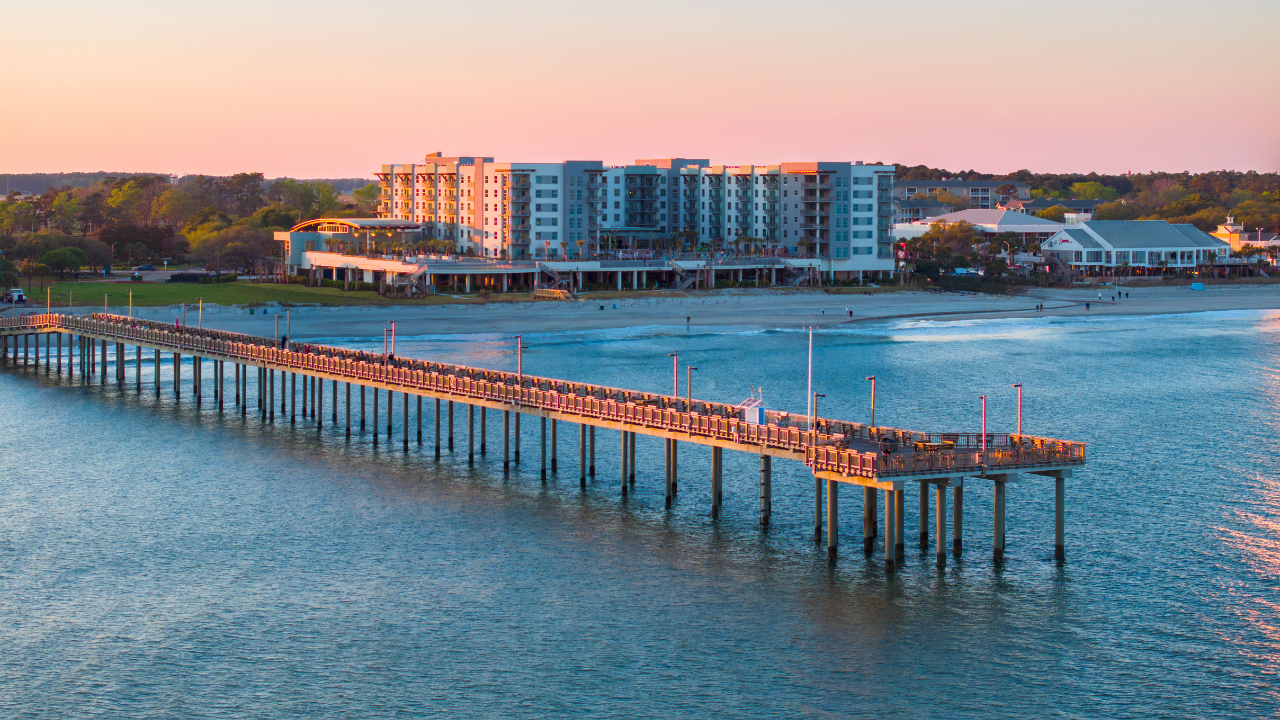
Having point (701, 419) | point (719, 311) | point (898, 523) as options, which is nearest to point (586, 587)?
point (701, 419)

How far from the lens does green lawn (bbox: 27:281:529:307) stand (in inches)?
5123

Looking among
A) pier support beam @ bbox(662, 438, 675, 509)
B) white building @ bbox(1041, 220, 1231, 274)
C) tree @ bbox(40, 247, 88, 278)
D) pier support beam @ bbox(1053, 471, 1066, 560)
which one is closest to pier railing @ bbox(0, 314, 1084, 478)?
pier support beam @ bbox(1053, 471, 1066, 560)

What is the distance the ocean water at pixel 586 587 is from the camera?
3788cm

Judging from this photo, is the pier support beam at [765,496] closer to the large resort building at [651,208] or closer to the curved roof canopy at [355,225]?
the large resort building at [651,208]

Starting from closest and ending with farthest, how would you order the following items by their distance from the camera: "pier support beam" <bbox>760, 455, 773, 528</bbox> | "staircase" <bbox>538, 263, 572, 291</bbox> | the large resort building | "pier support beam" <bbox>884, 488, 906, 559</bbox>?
"pier support beam" <bbox>884, 488, 906, 559</bbox>, "pier support beam" <bbox>760, 455, 773, 528</bbox>, "staircase" <bbox>538, 263, 572, 291</bbox>, the large resort building

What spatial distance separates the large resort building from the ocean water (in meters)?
95.2

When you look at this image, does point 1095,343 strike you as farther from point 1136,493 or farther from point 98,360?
point 98,360

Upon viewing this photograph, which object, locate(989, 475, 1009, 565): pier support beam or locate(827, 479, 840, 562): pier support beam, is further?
locate(827, 479, 840, 562): pier support beam

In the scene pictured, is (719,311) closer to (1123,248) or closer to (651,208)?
(651,208)

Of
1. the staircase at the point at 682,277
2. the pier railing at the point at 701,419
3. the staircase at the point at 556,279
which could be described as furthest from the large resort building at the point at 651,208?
the pier railing at the point at 701,419

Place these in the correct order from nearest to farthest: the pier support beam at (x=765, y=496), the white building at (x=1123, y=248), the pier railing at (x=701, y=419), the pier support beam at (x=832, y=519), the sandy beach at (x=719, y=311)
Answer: the pier railing at (x=701, y=419)
the pier support beam at (x=832, y=519)
the pier support beam at (x=765, y=496)
the sandy beach at (x=719, y=311)
the white building at (x=1123, y=248)

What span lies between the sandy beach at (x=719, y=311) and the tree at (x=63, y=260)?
25668 millimetres

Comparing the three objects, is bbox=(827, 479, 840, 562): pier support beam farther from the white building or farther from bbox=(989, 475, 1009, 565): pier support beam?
the white building

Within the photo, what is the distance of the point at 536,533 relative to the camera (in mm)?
53344
